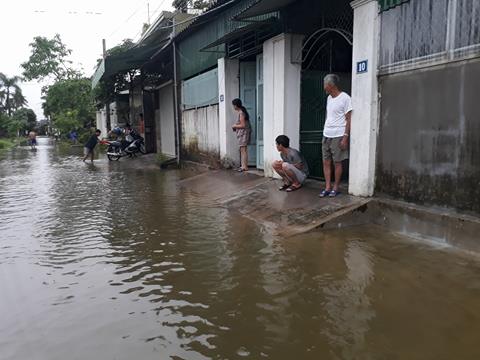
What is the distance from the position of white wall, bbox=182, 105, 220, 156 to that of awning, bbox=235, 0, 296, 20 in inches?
146

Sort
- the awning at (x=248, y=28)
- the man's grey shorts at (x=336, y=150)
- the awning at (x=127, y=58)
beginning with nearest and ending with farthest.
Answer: the man's grey shorts at (x=336, y=150), the awning at (x=248, y=28), the awning at (x=127, y=58)

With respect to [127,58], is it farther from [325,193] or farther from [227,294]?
[227,294]

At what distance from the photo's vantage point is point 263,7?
750 centimetres

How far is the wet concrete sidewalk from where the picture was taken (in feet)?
18.0

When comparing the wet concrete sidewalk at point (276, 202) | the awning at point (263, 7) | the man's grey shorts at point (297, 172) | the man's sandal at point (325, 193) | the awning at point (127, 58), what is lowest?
the wet concrete sidewalk at point (276, 202)

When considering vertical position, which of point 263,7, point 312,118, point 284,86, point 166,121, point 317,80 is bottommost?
point 312,118

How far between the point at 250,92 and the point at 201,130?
265 cm

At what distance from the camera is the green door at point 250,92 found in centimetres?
1023

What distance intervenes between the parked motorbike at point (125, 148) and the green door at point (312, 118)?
12.0m

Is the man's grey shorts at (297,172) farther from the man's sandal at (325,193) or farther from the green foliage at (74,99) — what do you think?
the green foliage at (74,99)

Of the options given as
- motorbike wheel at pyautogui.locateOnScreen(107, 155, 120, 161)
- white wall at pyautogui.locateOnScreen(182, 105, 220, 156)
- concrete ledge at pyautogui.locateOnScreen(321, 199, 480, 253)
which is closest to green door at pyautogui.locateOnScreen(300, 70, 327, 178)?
concrete ledge at pyautogui.locateOnScreen(321, 199, 480, 253)

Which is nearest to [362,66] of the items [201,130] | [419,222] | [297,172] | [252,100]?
[297,172]

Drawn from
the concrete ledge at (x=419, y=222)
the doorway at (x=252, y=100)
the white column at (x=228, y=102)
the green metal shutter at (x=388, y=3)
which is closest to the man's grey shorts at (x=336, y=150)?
the concrete ledge at (x=419, y=222)

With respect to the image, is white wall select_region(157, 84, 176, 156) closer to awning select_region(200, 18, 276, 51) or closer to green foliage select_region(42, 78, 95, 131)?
awning select_region(200, 18, 276, 51)
